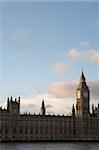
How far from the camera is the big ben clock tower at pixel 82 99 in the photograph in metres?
87.0

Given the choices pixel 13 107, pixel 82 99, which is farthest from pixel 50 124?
pixel 82 99

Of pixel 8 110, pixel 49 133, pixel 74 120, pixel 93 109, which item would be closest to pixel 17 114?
pixel 8 110

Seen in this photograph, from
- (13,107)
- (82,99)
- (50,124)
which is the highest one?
(82,99)

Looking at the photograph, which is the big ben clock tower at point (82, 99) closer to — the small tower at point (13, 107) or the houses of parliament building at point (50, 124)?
the houses of parliament building at point (50, 124)

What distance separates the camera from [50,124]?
81.3 metres

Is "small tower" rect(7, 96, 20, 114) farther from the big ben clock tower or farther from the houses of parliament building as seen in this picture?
the big ben clock tower

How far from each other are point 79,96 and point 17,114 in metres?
17.4

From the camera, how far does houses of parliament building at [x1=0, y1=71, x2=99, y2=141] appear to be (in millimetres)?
78125

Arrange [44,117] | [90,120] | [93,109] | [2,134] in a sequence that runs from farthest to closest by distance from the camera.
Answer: [93,109] < [90,120] < [44,117] < [2,134]

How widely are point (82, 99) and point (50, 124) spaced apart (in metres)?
11.2

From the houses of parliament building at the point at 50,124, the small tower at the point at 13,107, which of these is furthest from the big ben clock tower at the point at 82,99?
the small tower at the point at 13,107

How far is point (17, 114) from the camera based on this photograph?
261ft

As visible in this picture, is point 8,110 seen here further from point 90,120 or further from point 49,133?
point 90,120

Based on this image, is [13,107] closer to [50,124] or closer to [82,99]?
[50,124]
